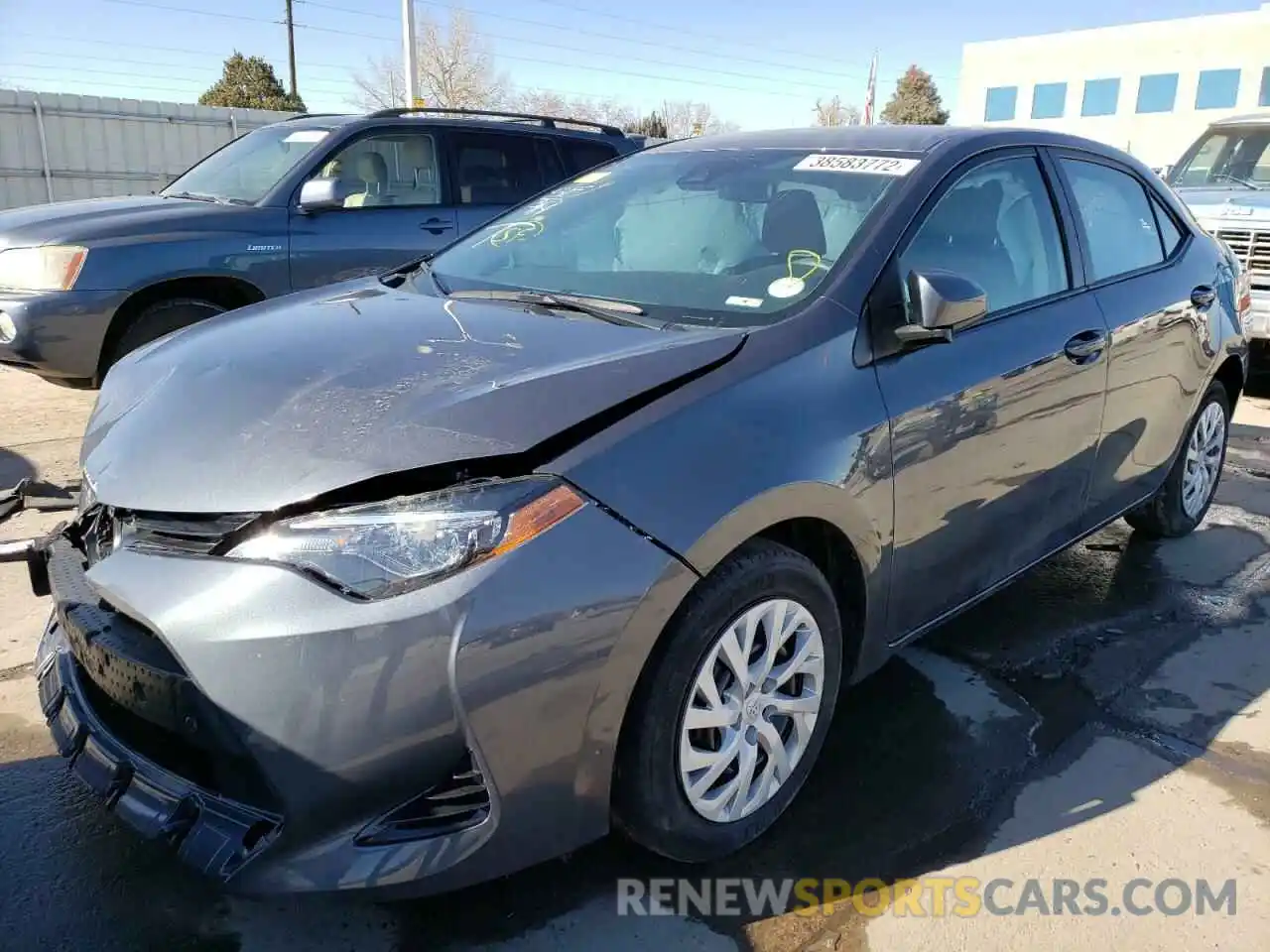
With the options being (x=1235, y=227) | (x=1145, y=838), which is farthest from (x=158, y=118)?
(x=1145, y=838)

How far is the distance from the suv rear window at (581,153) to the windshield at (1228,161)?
550cm

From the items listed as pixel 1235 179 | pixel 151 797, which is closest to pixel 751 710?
pixel 151 797

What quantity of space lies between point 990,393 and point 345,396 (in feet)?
5.84

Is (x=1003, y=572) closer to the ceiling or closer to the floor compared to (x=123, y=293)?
closer to the floor

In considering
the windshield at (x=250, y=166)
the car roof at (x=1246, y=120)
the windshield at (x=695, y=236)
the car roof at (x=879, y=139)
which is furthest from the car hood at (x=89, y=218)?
the car roof at (x=1246, y=120)

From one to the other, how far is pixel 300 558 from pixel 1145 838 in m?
2.20

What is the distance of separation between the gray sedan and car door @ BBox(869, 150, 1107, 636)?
0.05 feet

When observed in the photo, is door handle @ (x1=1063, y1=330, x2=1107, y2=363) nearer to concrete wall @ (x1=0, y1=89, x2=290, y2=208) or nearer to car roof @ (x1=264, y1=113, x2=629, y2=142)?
car roof @ (x1=264, y1=113, x2=629, y2=142)

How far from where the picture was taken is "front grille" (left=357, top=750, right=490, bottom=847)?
6.15 ft

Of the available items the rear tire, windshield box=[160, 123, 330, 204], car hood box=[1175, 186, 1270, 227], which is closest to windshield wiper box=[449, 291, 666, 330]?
the rear tire

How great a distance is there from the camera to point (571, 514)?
1933mm

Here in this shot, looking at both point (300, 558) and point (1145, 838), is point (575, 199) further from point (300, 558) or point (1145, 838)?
point (1145, 838)

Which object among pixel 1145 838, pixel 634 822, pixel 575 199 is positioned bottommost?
pixel 1145 838

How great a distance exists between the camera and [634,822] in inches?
85.7
